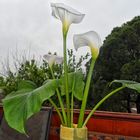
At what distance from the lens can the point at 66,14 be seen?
1.75 m

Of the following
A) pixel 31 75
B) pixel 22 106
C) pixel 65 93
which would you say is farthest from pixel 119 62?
pixel 22 106

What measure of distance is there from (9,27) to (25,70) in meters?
1.65

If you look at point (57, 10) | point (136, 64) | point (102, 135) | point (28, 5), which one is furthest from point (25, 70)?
point (136, 64)

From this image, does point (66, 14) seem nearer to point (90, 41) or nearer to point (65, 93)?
point (90, 41)

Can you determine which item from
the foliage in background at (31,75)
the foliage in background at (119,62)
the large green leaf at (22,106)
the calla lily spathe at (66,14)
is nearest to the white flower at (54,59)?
the calla lily spathe at (66,14)

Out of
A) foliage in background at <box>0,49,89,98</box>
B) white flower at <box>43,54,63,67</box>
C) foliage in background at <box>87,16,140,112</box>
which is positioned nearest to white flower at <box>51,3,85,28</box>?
white flower at <box>43,54,63,67</box>

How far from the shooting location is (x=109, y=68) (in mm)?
10680

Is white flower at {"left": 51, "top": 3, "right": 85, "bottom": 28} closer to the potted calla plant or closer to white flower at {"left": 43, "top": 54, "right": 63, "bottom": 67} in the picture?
the potted calla plant

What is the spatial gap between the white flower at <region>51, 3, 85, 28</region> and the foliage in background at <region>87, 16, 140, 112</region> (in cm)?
811

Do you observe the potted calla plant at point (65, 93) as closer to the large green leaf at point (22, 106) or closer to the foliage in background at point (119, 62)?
the large green leaf at point (22, 106)

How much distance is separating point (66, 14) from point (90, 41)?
0.21m

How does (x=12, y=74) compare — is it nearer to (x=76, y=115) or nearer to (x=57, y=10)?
(x=76, y=115)

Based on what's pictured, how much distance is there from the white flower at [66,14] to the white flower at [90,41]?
0.09m

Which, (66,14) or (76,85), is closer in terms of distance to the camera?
(66,14)
